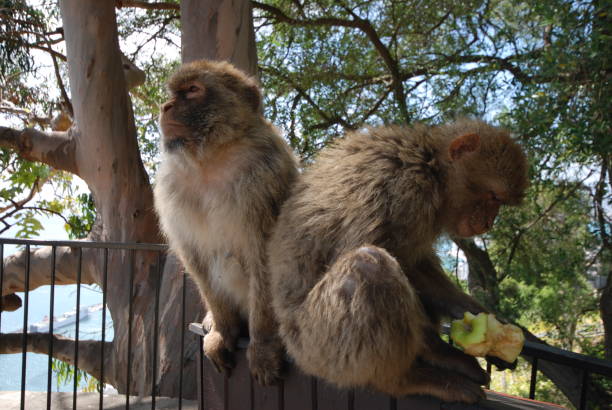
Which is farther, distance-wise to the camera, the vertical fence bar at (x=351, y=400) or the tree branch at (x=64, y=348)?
the tree branch at (x=64, y=348)

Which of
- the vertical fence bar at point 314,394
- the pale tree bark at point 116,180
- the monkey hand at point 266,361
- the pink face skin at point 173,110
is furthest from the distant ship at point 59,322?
the vertical fence bar at point 314,394

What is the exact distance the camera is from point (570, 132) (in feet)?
14.4

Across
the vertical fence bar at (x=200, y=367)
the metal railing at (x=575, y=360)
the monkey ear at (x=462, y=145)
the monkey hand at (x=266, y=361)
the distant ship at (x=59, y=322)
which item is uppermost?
the monkey ear at (x=462, y=145)

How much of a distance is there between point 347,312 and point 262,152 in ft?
3.23

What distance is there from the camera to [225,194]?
242 cm

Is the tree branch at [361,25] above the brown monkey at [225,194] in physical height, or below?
above

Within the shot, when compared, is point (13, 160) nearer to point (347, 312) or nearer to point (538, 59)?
point (538, 59)

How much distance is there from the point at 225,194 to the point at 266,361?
764 mm

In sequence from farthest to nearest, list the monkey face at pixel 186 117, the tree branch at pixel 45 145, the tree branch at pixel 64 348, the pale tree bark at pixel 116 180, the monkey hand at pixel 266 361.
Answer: the tree branch at pixel 64 348
the tree branch at pixel 45 145
the pale tree bark at pixel 116 180
the monkey face at pixel 186 117
the monkey hand at pixel 266 361

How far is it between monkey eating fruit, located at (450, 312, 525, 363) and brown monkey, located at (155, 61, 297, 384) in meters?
0.76

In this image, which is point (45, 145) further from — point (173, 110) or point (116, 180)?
point (173, 110)

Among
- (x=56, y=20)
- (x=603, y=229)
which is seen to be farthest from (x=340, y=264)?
(x=56, y=20)

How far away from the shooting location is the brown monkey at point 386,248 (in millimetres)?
1793

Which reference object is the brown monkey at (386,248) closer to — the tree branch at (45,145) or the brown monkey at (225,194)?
the brown monkey at (225,194)
